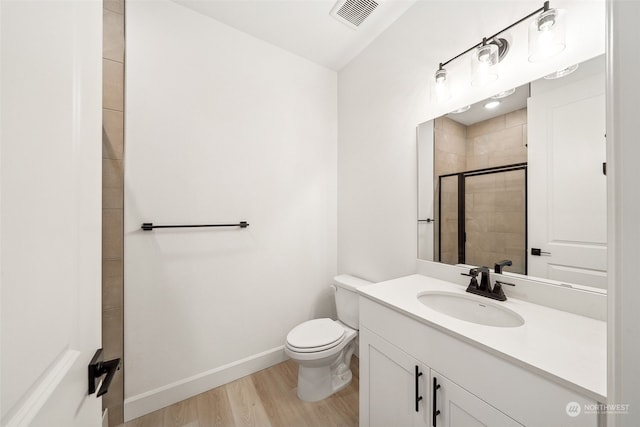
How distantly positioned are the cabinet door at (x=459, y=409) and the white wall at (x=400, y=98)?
0.78m

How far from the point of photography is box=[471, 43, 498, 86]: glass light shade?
1.16 meters

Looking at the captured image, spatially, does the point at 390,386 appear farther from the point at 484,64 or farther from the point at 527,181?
the point at 484,64

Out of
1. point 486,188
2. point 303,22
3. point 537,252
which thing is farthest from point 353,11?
point 537,252

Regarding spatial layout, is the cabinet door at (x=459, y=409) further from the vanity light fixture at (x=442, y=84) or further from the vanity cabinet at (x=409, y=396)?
the vanity light fixture at (x=442, y=84)

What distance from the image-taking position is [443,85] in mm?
1380

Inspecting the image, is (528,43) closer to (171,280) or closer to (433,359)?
(433,359)

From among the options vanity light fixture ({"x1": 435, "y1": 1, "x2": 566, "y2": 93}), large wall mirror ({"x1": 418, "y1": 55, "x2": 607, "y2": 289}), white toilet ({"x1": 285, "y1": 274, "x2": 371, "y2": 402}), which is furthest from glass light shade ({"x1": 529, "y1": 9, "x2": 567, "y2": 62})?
white toilet ({"x1": 285, "y1": 274, "x2": 371, "y2": 402})

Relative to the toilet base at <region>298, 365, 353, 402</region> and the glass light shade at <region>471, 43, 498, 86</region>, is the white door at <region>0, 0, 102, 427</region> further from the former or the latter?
the glass light shade at <region>471, 43, 498, 86</region>

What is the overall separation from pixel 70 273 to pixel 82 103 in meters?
0.35

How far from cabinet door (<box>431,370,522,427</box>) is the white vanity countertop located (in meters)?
0.18

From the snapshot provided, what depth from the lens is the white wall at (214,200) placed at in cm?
147

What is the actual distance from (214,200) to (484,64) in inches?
68.4

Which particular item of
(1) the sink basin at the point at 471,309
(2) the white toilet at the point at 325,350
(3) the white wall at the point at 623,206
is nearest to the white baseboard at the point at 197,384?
(2) the white toilet at the point at 325,350

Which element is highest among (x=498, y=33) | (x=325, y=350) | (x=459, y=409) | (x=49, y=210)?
(x=498, y=33)
